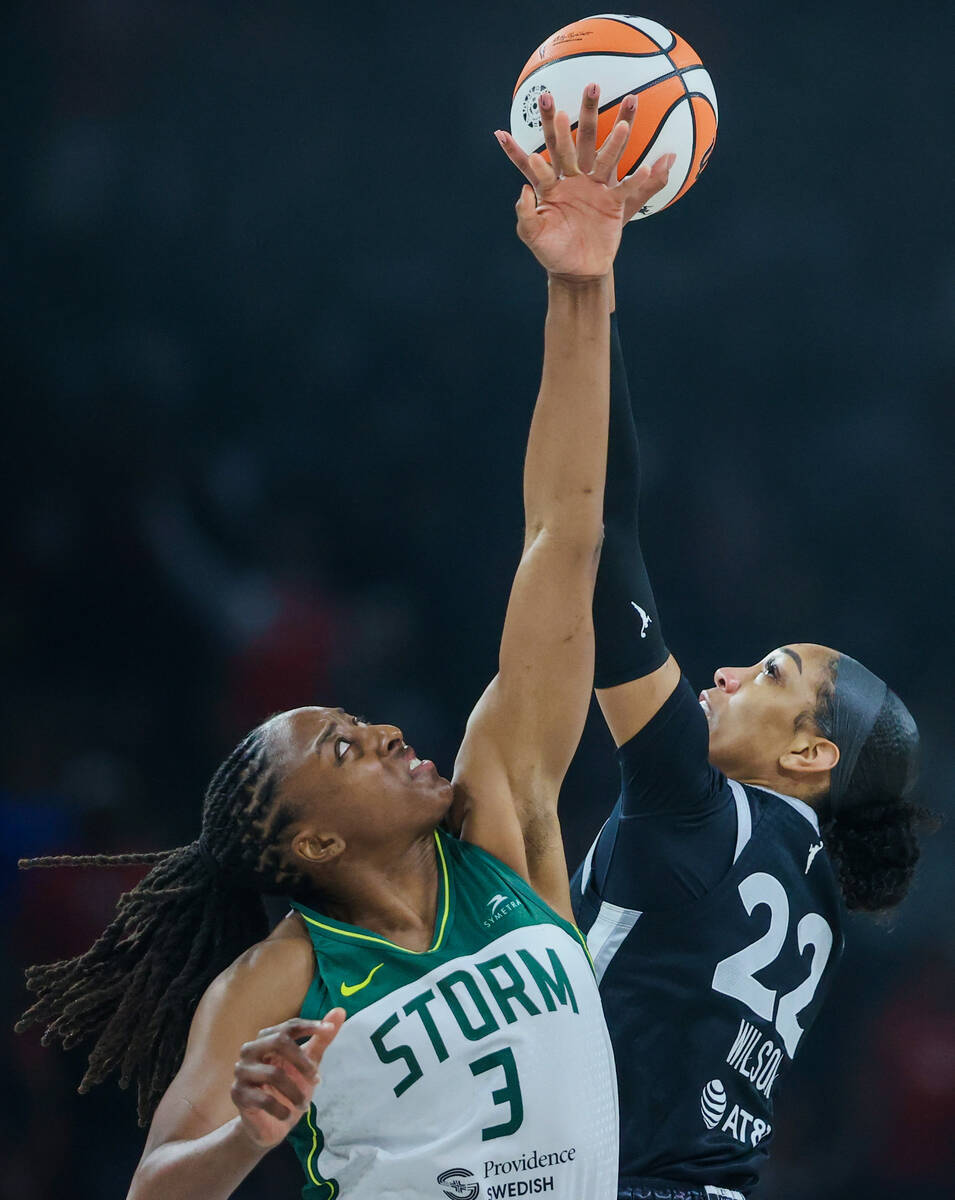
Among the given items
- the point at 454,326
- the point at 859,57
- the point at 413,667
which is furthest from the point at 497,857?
the point at 859,57

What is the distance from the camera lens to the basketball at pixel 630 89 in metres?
2.66

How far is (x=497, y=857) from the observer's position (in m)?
2.22

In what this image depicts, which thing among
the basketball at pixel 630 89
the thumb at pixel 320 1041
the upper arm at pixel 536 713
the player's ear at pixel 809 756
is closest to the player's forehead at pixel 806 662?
the player's ear at pixel 809 756

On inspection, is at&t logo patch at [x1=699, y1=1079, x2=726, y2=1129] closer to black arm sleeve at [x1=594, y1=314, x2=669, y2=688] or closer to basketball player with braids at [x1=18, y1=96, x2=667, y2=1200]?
basketball player with braids at [x1=18, y1=96, x2=667, y2=1200]

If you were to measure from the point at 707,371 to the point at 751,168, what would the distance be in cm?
80

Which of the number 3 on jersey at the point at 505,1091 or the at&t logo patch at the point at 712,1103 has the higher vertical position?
the number 3 on jersey at the point at 505,1091

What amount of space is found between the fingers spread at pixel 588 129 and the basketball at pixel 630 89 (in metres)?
0.42

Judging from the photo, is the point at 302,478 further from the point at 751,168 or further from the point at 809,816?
the point at 809,816

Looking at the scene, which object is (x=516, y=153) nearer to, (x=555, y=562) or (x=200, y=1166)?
(x=555, y=562)

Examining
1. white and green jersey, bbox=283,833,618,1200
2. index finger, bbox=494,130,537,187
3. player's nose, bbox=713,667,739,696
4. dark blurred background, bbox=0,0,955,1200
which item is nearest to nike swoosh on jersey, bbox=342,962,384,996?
white and green jersey, bbox=283,833,618,1200

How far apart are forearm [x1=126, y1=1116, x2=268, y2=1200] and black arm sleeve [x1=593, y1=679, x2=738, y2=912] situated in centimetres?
90

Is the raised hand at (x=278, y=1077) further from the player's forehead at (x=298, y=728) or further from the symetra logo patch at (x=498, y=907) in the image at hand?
the player's forehead at (x=298, y=728)

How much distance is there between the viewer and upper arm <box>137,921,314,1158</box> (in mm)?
1863

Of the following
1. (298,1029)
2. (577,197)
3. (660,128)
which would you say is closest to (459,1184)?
(298,1029)
